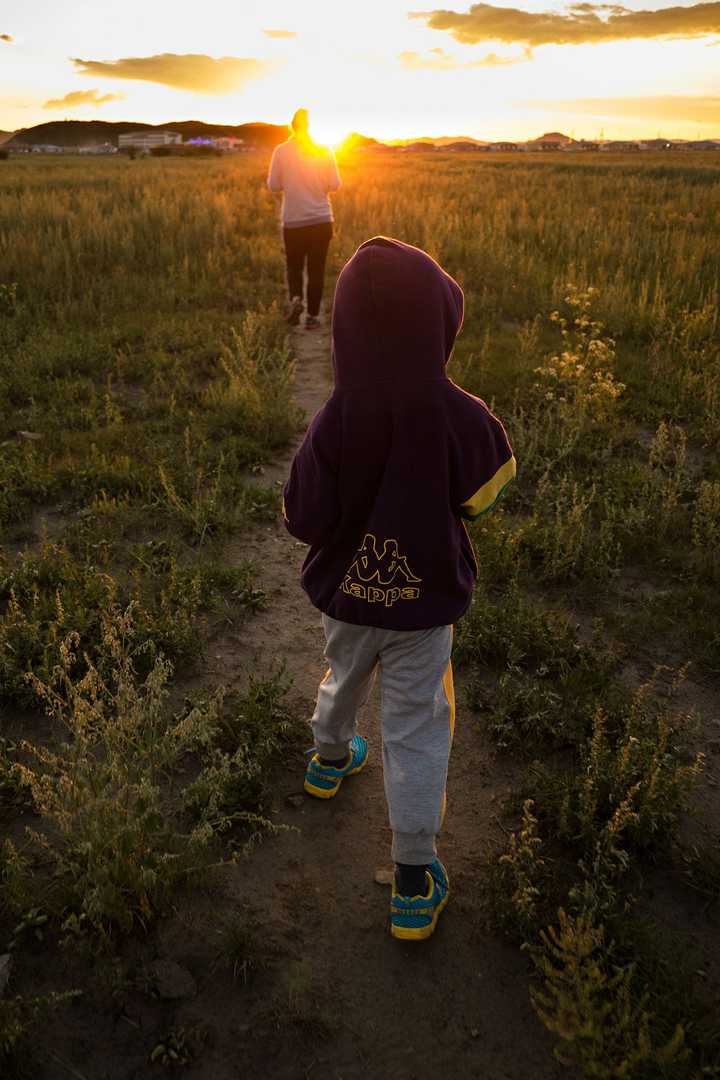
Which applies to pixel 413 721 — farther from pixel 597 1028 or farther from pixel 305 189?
pixel 305 189

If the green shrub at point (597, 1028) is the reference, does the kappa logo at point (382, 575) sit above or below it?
above

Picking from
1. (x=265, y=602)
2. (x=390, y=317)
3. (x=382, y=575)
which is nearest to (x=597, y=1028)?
(x=382, y=575)

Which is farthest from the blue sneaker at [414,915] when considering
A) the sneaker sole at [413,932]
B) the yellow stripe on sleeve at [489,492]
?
the yellow stripe on sleeve at [489,492]

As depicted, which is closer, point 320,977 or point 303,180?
point 320,977

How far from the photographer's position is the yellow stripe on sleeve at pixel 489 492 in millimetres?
2287

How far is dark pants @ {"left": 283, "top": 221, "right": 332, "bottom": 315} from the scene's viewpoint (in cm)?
869

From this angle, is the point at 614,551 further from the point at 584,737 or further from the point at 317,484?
the point at 317,484

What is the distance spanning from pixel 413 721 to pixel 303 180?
7.61 metres

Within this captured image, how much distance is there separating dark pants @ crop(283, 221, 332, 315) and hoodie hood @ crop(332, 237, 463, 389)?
7.09m

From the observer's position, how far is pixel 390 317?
2.05 m

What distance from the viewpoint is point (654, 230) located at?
12.8 m

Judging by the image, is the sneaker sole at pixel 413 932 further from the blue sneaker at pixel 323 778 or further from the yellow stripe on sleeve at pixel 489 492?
the yellow stripe on sleeve at pixel 489 492

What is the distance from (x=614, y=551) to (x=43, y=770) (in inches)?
131

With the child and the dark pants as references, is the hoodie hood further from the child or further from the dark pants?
the dark pants
